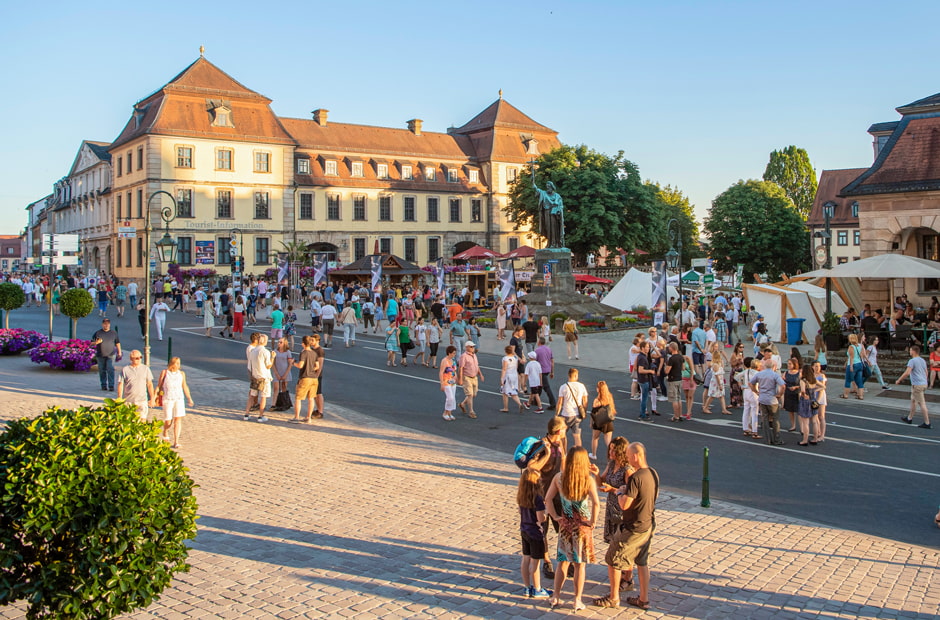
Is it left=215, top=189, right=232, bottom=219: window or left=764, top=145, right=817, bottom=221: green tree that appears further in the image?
left=764, top=145, right=817, bottom=221: green tree

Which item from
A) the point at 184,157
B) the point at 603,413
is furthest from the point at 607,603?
the point at 184,157

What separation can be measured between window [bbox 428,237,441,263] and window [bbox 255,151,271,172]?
617 inches

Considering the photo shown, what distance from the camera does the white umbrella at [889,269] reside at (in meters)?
23.3

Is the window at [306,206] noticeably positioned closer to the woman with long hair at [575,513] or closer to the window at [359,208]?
the window at [359,208]

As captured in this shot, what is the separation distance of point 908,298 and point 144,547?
28115mm

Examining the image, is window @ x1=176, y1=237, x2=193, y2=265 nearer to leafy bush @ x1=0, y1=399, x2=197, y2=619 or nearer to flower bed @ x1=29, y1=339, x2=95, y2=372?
flower bed @ x1=29, y1=339, x2=95, y2=372

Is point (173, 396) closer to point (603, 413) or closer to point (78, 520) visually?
point (603, 413)

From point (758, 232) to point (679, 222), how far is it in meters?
5.99

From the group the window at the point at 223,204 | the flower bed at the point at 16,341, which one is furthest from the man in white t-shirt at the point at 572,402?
the window at the point at 223,204

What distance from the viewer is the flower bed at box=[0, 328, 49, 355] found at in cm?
2489

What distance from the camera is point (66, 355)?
21.7 meters

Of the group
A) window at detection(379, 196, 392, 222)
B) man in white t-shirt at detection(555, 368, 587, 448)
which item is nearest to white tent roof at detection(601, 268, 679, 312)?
man in white t-shirt at detection(555, 368, 587, 448)

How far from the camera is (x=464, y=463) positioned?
41.7ft

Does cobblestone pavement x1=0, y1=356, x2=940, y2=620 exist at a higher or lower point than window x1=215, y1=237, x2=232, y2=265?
lower
